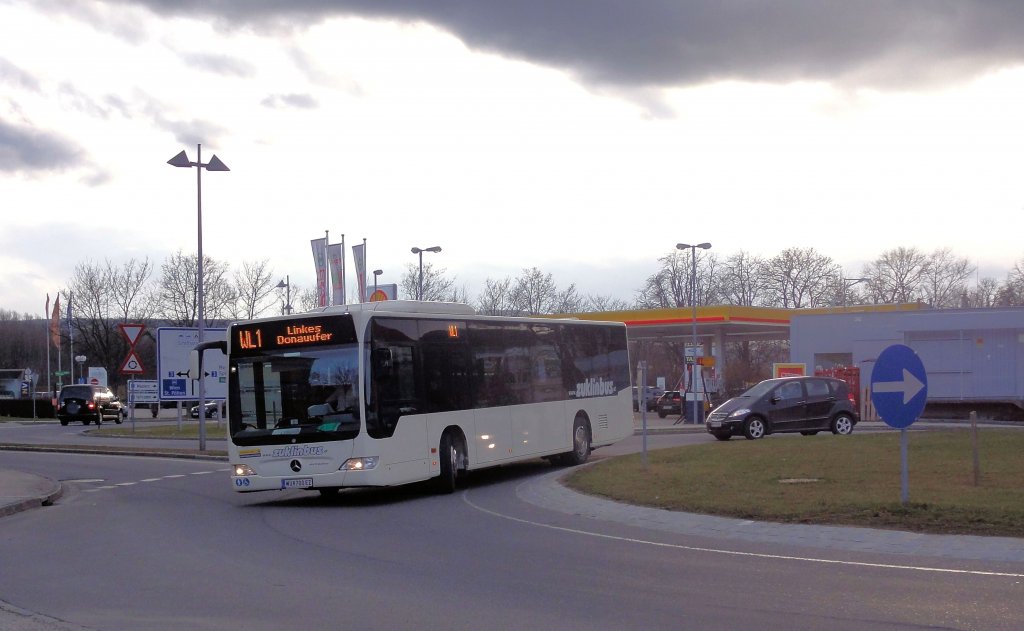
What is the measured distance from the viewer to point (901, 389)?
13.2 m

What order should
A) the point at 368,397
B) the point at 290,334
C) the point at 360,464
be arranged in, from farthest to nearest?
the point at 290,334, the point at 368,397, the point at 360,464

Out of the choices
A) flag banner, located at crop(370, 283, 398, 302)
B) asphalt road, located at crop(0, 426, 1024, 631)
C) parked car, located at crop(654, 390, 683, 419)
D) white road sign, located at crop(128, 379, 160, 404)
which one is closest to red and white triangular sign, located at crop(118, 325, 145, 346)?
flag banner, located at crop(370, 283, 398, 302)

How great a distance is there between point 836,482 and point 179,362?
27.6m

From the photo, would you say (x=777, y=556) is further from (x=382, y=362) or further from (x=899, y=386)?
(x=382, y=362)

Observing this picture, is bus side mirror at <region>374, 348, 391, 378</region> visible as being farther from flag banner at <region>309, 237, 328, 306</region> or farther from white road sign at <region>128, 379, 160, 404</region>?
white road sign at <region>128, 379, 160, 404</region>

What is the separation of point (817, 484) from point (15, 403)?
6742 cm

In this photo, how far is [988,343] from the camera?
4097cm

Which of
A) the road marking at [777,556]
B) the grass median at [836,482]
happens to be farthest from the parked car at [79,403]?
the road marking at [777,556]

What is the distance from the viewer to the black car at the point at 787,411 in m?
28.2

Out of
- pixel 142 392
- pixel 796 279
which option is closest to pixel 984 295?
pixel 796 279

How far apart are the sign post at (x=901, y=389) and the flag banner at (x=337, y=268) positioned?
29.6m

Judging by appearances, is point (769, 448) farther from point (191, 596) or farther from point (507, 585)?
point (191, 596)

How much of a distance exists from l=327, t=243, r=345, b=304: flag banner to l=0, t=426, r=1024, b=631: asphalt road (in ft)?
82.4

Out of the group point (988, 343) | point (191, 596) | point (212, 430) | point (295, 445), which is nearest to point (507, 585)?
point (191, 596)
